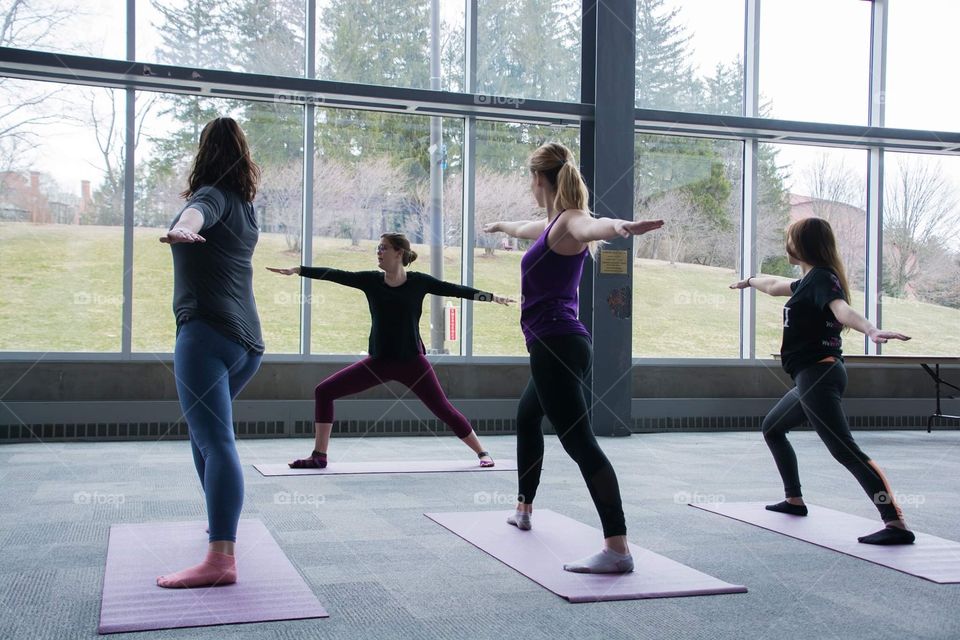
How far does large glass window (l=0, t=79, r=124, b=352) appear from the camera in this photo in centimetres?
694

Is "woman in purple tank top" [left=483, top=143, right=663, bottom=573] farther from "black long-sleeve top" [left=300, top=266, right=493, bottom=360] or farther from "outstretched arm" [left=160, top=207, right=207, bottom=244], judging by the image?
"black long-sleeve top" [left=300, top=266, right=493, bottom=360]

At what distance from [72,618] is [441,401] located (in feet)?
10.4

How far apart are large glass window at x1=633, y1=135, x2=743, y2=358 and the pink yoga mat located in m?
2.91

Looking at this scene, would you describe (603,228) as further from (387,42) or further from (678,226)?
(678,226)

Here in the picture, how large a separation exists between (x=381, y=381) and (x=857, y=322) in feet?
9.28

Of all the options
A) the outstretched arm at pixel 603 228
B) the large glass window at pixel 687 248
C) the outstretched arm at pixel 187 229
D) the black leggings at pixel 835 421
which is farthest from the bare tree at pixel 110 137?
the black leggings at pixel 835 421

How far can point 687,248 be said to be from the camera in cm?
853

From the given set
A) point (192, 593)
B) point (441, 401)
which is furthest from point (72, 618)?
point (441, 401)

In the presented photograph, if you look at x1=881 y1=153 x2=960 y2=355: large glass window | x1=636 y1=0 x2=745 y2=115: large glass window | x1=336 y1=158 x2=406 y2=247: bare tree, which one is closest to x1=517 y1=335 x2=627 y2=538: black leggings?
x1=336 y1=158 x2=406 y2=247: bare tree

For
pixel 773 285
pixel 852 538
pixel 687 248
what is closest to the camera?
pixel 852 538

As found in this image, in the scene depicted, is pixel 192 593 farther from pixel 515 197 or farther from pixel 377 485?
pixel 515 197

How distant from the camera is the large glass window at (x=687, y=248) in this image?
8398 millimetres

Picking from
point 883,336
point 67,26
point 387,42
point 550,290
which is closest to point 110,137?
point 67,26

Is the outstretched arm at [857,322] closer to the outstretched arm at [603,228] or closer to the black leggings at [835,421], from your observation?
the black leggings at [835,421]
